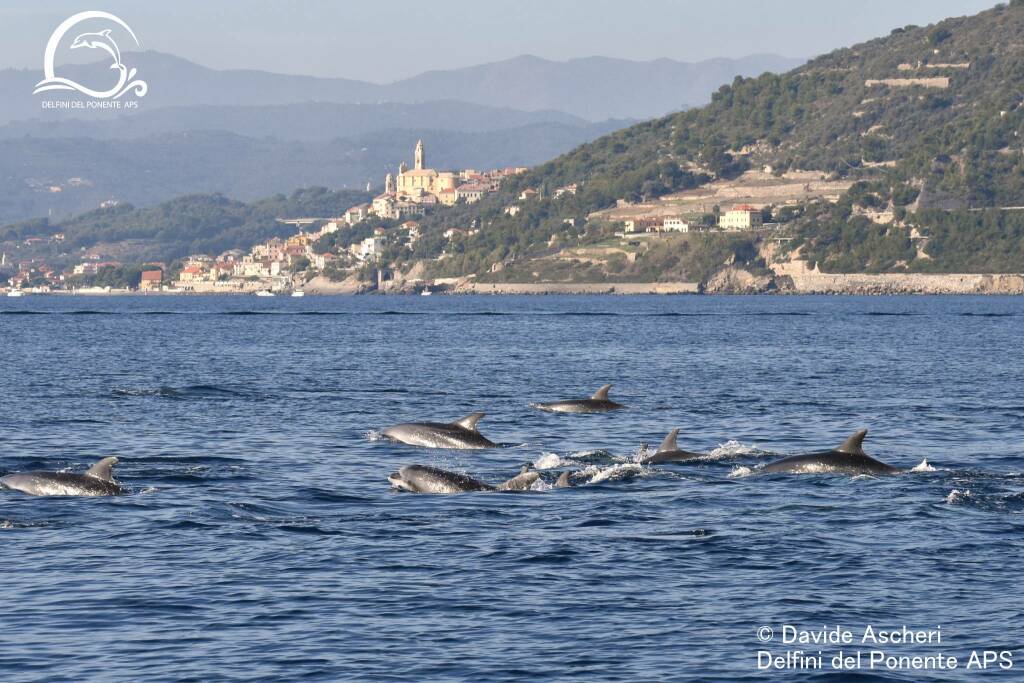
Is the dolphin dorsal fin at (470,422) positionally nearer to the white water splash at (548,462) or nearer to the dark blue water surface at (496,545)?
the dark blue water surface at (496,545)

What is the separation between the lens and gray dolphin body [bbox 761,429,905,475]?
1491 inches

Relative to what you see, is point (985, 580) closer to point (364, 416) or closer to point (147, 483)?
point (147, 483)

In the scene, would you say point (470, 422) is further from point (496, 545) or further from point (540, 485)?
point (496, 545)

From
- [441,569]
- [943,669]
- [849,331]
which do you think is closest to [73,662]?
[441,569]

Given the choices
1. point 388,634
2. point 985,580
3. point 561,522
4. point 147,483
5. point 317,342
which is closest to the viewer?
point 388,634

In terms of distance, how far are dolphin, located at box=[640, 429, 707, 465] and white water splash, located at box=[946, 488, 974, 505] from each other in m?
7.76

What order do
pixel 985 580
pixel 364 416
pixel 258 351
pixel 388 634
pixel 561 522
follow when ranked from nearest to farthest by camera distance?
pixel 388 634, pixel 985 580, pixel 561 522, pixel 364 416, pixel 258 351

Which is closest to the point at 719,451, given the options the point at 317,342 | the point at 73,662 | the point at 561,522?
the point at 561,522

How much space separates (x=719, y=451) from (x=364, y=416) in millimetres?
19143

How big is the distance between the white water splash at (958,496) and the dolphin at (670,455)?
7.76 m

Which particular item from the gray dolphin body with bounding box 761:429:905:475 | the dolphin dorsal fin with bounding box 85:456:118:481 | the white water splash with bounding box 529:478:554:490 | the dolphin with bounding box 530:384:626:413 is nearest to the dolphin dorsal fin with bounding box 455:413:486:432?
the white water splash with bounding box 529:478:554:490

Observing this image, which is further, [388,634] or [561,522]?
[561,522]

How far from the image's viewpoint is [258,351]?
115 m

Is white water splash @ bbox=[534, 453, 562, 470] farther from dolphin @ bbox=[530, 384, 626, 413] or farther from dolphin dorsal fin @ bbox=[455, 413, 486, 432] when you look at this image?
dolphin @ bbox=[530, 384, 626, 413]
